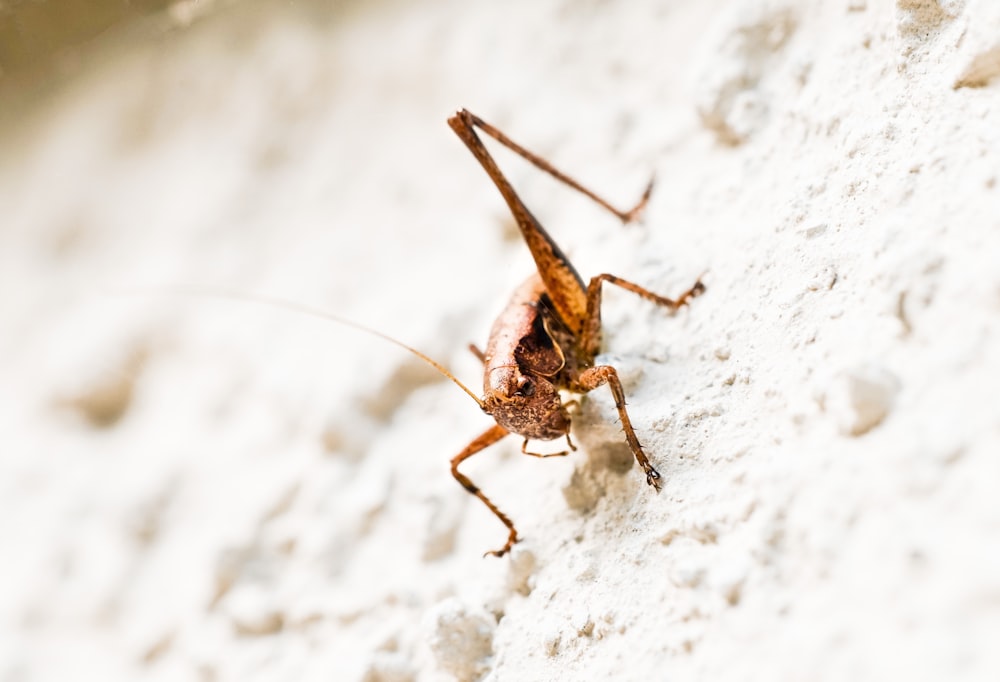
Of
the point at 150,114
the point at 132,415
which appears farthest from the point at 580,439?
the point at 150,114

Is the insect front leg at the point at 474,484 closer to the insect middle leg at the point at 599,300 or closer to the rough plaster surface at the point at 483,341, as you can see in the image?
the rough plaster surface at the point at 483,341

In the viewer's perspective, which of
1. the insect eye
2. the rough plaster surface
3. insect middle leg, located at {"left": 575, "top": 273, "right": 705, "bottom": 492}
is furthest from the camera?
the insect eye

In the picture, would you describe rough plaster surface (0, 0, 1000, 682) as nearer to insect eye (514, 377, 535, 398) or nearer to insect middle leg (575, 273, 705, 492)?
insect middle leg (575, 273, 705, 492)

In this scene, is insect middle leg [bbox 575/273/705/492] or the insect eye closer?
insect middle leg [bbox 575/273/705/492]

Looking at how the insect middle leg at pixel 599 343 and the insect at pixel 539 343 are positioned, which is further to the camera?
the insect at pixel 539 343

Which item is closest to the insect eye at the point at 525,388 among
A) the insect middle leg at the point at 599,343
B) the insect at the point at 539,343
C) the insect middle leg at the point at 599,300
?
the insect at the point at 539,343

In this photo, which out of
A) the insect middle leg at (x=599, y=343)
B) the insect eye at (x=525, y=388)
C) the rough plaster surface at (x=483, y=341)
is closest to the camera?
the rough plaster surface at (x=483, y=341)

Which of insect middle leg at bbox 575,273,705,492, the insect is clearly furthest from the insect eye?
insect middle leg at bbox 575,273,705,492
